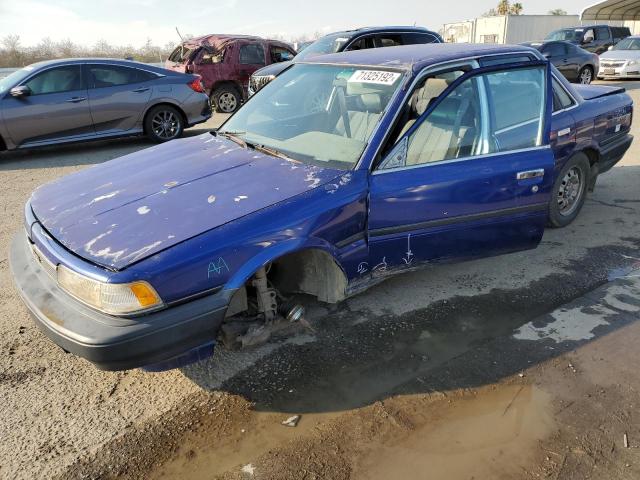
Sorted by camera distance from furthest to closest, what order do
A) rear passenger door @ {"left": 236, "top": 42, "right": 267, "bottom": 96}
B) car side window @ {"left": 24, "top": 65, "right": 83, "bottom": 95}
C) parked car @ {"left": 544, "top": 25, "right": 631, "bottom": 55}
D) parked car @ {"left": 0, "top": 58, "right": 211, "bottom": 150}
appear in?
parked car @ {"left": 544, "top": 25, "right": 631, "bottom": 55}, rear passenger door @ {"left": 236, "top": 42, "right": 267, "bottom": 96}, car side window @ {"left": 24, "top": 65, "right": 83, "bottom": 95}, parked car @ {"left": 0, "top": 58, "right": 211, "bottom": 150}

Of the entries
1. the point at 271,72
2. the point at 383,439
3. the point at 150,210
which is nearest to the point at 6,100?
the point at 271,72

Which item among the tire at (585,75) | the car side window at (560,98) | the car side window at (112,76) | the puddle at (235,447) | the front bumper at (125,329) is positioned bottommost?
the tire at (585,75)

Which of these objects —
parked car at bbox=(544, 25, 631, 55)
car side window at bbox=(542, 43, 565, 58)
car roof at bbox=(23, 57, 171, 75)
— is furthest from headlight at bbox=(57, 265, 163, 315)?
parked car at bbox=(544, 25, 631, 55)

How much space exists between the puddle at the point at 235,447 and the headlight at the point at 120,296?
678mm

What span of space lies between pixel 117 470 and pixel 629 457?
2245 mm

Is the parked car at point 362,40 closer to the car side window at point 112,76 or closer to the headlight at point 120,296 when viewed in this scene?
the car side window at point 112,76

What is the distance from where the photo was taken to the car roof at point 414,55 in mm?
3314

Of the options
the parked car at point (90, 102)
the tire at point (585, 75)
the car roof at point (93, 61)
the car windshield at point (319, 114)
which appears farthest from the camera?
the tire at point (585, 75)

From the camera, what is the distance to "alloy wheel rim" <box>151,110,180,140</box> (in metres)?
8.70

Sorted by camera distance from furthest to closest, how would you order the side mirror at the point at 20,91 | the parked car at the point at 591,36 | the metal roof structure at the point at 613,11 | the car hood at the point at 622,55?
the metal roof structure at the point at 613,11
the parked car at the point at 591,36
the car hood at the point at 622,55
the side mirror at the point at 20,91

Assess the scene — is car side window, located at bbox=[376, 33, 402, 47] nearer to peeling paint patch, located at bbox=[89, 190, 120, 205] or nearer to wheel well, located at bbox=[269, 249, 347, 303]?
wheel well, located at bbox=[269, 249, 347, 303]

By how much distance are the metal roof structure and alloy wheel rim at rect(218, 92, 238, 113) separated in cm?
2572

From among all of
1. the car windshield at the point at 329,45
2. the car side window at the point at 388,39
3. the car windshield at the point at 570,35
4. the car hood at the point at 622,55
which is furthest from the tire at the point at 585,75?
the car windshield at the point at 329,45

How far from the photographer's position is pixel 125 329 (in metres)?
2.27
